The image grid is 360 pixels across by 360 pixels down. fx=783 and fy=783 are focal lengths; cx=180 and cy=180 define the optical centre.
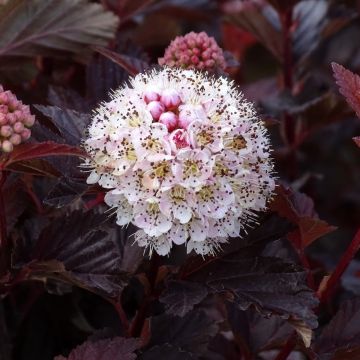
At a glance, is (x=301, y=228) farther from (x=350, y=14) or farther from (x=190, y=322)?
(x=350, y=14)

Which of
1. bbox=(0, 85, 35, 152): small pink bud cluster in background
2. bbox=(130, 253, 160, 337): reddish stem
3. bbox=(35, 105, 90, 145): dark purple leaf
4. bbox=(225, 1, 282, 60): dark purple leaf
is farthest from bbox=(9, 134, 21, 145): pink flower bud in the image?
bbox=(225, 1, 282, 60): dark purple leaf

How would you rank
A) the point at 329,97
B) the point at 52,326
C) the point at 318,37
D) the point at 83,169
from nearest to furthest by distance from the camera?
the point at 83,169, the point at 52,326, the point at 329,97, the point at 318,37

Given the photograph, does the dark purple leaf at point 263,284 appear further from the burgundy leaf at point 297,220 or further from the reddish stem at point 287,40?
the reddish stem at point 287,40

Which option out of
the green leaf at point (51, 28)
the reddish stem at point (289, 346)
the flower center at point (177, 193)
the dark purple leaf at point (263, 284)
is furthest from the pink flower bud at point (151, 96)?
the green leaf at point (51, 28)

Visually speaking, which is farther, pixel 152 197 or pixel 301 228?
pixel 301 228

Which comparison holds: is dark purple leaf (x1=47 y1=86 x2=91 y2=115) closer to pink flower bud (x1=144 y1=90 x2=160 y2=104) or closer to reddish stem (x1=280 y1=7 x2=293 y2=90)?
pink flower bud (x1=144 y1=90 x2=160 y2=104)

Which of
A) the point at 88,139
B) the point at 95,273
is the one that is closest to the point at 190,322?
the point at 95,273

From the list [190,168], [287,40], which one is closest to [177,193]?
[190,168]
